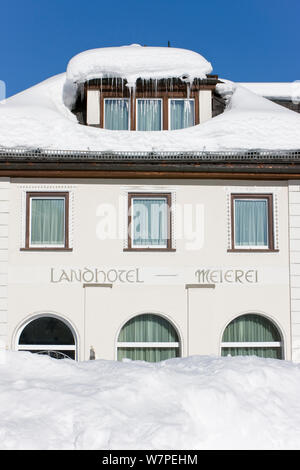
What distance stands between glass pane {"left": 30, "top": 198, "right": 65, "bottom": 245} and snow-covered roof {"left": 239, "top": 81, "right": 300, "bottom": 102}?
887cm

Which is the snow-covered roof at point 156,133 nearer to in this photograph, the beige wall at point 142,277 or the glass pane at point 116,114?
the beige wall at point 142,277

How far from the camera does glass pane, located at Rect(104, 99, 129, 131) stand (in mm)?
14445

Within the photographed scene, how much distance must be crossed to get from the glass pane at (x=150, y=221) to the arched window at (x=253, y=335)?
2808 millimetres

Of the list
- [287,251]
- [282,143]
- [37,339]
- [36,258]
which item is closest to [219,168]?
[282,143]

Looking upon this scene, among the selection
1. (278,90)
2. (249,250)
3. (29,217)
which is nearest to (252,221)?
(249,250)

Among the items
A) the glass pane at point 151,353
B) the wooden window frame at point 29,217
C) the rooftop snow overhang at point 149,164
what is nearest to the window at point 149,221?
the rooftop snow overhang at point 149,164

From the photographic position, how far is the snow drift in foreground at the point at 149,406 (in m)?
4.15

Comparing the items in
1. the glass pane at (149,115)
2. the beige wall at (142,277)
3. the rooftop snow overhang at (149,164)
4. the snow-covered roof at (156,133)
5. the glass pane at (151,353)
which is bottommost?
the glass pane at (151,353)

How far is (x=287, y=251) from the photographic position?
12.5 metres

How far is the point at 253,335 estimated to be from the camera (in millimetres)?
12398

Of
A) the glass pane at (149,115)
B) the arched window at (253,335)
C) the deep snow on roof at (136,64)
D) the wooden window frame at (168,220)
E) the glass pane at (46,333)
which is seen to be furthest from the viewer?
the deep snow on roof at (136,64)

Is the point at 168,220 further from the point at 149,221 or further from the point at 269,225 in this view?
the point at 269,225

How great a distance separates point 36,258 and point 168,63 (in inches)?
289
